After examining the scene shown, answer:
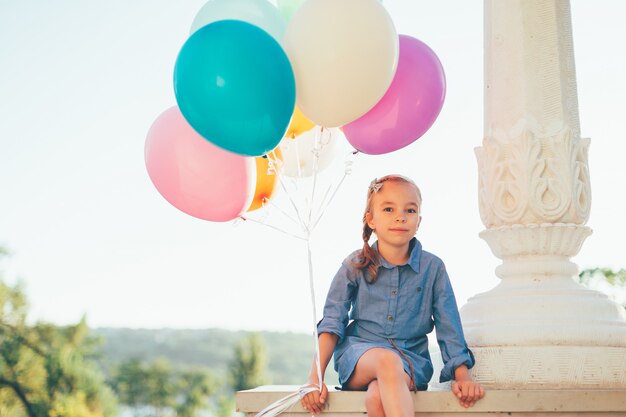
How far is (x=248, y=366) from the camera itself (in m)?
26.3

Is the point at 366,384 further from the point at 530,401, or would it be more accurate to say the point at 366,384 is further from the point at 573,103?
the point at 573,103

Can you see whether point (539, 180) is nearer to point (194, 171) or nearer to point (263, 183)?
point (263, 183)

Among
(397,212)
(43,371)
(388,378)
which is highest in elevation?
(397,212)

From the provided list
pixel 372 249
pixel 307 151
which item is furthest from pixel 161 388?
pixel 372 249

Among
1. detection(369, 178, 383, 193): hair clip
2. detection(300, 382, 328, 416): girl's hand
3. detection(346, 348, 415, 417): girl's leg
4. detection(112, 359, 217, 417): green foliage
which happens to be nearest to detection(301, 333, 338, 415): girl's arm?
detection(300, 382, 328, 416): girl's hand

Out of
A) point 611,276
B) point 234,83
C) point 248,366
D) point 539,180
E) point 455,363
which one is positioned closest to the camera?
point 234,83

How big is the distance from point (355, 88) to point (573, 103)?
4.77 ft

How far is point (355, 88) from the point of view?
2662 mm

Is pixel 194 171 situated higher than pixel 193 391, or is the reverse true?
pixel 194 171

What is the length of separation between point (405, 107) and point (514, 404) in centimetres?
121

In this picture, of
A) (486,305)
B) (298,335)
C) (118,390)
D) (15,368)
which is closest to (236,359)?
(118,390)

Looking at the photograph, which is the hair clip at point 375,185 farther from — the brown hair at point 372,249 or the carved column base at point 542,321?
the carved column base at point 542,321

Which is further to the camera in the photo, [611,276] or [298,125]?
[611,276]

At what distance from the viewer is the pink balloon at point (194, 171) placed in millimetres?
2834
